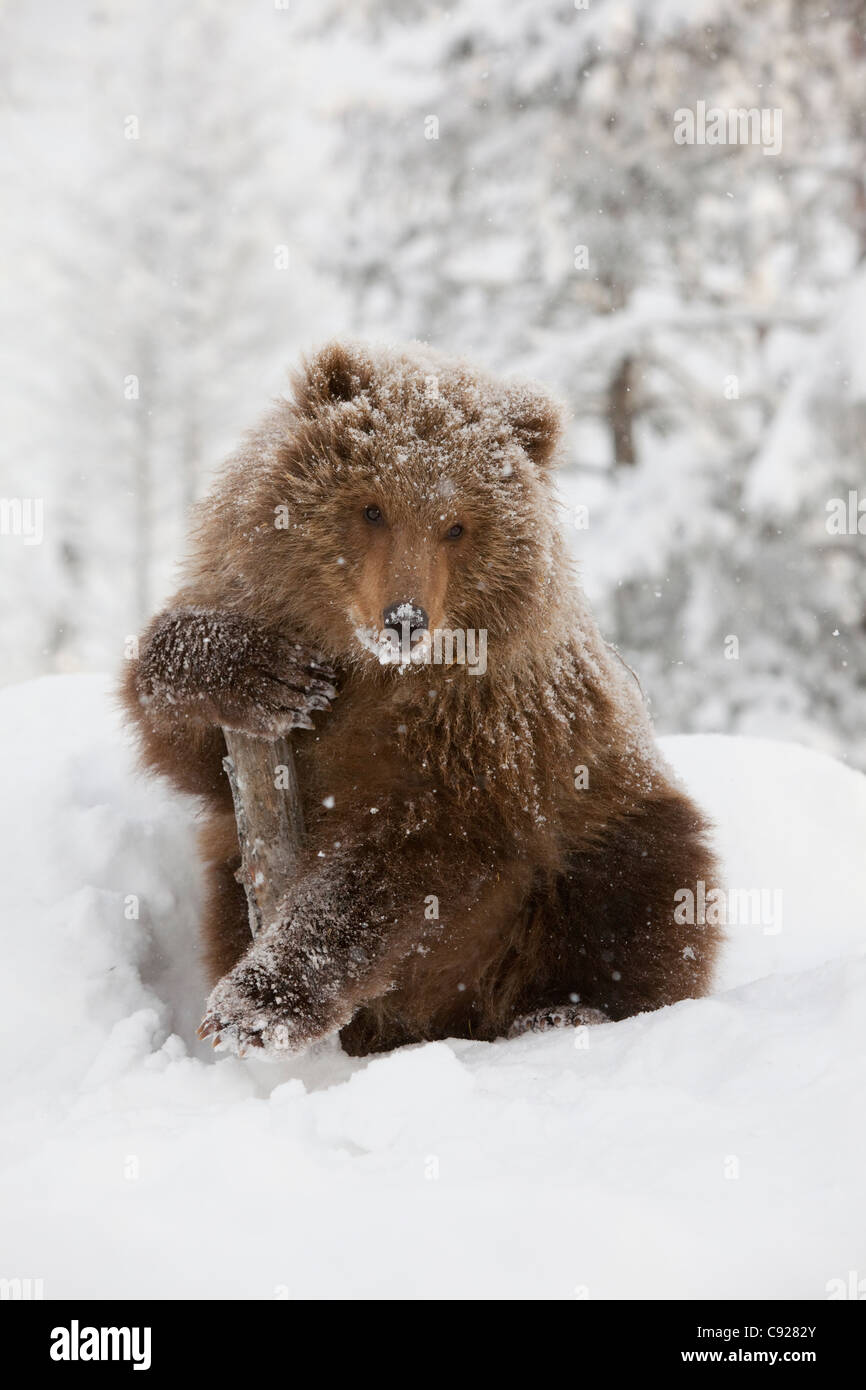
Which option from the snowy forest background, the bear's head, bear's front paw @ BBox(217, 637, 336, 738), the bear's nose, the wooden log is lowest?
the wooden log

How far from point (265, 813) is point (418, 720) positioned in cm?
51

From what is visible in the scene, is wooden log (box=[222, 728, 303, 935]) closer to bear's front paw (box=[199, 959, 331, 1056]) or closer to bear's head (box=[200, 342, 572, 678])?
bear's front paw (box=[199, 959, 331, 1056])

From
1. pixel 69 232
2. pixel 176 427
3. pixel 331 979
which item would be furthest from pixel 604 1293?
pixel 69 232

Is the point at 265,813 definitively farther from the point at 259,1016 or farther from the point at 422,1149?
the point at 422,1149

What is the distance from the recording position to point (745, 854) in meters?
4.93

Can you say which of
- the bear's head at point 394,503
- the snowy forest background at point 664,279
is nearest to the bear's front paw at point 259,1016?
the bear's head at point 394,503

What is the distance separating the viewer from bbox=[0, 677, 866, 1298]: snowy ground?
2008mm

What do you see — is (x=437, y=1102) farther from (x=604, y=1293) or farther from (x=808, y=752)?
(x=808, y=752)

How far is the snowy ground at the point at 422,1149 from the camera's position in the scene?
6.59 feet

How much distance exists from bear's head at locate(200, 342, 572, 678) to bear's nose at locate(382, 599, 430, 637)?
3.0 inches

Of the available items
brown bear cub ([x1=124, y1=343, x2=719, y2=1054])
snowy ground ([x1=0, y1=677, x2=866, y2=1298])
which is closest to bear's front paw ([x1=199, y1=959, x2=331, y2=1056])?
brown bear cub ([x1=124, y1=343, x2=719, y2=1054])

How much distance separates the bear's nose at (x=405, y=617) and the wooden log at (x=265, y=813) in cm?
57

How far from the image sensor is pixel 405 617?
114 inches
